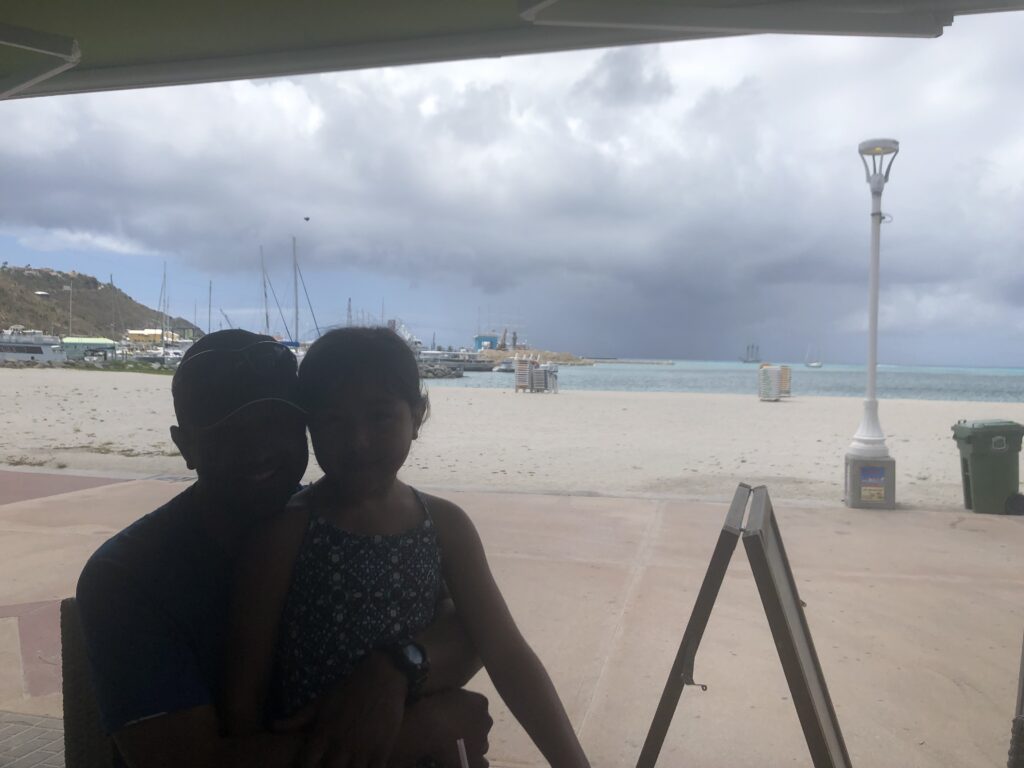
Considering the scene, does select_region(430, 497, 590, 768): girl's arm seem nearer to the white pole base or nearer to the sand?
the white pole base

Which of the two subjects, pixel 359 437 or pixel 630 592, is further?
pixel 630 592

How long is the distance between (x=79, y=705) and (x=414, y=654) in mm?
613

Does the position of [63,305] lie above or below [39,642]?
above

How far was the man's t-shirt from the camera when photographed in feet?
4.05

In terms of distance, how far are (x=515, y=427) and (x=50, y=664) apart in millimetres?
13998

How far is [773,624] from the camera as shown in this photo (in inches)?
76.4

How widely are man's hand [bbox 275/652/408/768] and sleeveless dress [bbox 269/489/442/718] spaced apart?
0.11ft

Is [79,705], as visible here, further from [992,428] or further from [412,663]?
[992,428]

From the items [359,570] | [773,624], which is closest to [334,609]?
[359,570]

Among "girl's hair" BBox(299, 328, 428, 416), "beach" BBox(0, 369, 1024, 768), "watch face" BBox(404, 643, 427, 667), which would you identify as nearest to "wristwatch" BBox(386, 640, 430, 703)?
"watch face" BBox(404, 643, 427, 667)

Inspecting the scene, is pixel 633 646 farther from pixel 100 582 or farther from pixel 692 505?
pixel 692 505

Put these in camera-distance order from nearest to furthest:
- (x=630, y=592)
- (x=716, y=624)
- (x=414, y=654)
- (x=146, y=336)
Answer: (x=414, y=654), (x=716, y=624), (x=630, y=592), (x=146, y=336)

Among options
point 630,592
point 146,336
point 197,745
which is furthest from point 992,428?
point 146,336

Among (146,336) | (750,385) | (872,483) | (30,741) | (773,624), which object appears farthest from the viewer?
(146,336)
